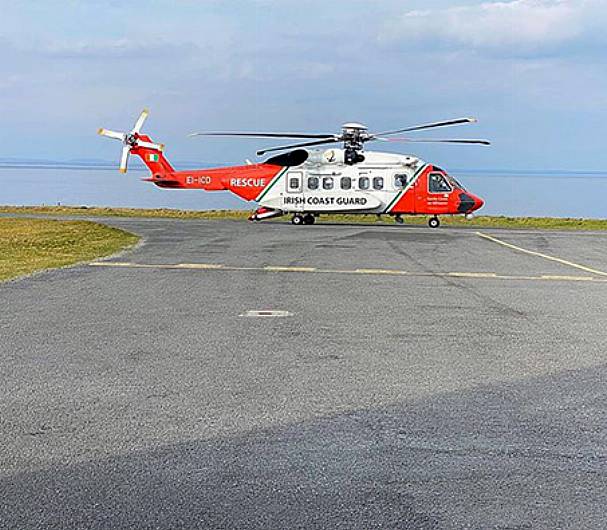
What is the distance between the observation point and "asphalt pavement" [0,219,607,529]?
424cm

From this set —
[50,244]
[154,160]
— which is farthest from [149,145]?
[50,244]

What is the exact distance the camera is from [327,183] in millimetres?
31594

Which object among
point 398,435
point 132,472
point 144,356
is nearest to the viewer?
point 132,472

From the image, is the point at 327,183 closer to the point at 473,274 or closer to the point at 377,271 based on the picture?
the point at 377,271

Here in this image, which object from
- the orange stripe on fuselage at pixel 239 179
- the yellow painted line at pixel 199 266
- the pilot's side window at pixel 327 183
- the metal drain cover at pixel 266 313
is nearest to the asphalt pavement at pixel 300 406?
the metal drain cover at pixel 266 313

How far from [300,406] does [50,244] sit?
573 inches

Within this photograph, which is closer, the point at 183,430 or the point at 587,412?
the point at 183,430

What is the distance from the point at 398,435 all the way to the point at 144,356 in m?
3.00

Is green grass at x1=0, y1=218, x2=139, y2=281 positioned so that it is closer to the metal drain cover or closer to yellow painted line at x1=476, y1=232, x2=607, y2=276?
the metal drain cover

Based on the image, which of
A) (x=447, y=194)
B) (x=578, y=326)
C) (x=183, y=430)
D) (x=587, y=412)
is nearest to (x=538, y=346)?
(x=578, y=326)

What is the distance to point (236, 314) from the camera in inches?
395

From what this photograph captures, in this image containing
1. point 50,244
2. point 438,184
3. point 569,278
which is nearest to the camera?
point 569,278

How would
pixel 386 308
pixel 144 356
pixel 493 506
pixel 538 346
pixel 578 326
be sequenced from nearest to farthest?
pixel 493 506
pixel 144 356
pixel 538 346
pixel 578 326
pixel 386 308

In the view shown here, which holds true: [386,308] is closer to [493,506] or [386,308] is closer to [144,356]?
[144,356]
